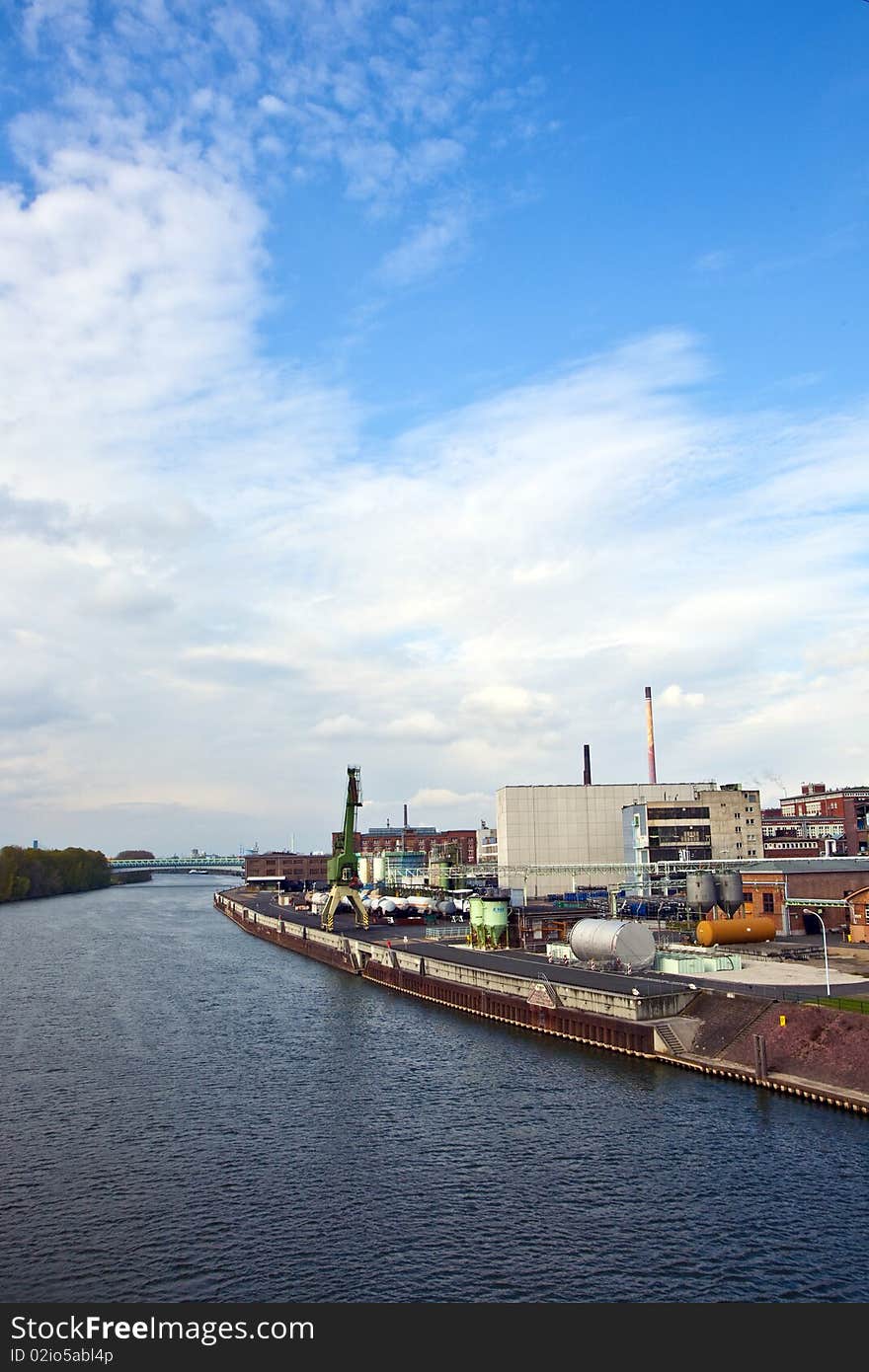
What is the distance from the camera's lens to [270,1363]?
23688 millimetres

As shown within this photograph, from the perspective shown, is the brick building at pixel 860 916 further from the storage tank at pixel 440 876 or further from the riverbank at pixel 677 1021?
the storage tank at pixel 440 876

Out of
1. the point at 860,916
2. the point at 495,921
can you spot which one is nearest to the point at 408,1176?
the point at 860,916

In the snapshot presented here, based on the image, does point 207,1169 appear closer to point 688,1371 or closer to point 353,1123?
point 353,1123

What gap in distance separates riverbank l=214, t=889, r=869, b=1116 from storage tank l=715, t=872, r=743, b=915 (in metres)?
23.9

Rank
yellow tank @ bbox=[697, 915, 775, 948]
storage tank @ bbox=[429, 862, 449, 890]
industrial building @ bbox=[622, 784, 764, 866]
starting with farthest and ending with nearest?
industrial building @ bbox=[622, 784, 764, 866] → storage tank @ bbox=[429, 862, 449, 890] → yellow tank @ bbox=[697, 915, 775, 948]

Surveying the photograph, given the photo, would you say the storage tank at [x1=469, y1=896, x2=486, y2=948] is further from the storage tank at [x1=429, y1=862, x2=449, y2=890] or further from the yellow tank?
the storage tank at [x1=429, y1=862, x2=449, y2=890]

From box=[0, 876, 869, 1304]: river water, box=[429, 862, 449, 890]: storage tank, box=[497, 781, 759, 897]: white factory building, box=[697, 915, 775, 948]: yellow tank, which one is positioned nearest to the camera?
box=[0, 876, 869, 1304]: river water

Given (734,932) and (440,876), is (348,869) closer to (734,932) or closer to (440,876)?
(440,876)

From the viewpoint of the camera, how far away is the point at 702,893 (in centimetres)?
9544

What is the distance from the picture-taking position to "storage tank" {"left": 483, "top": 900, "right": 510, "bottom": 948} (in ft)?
319

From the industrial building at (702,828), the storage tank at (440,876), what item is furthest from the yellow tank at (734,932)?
the industrial building at (702,828)

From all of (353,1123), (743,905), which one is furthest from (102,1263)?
(743,905)

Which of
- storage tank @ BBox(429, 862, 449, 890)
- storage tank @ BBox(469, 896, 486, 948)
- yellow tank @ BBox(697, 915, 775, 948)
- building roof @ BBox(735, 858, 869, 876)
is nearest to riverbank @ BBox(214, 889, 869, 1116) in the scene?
storage tank @ BBox(469, 896, 486, 948)

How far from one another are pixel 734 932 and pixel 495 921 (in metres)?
24.9
